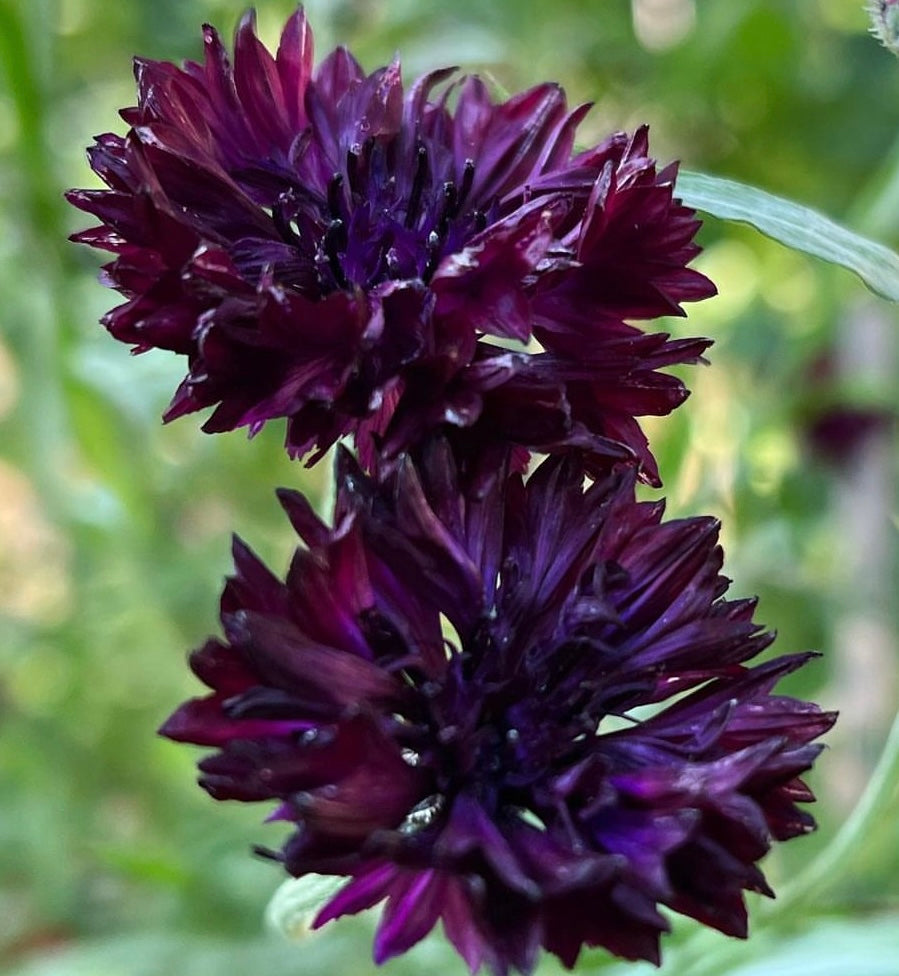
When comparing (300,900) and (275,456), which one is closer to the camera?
(300,900)

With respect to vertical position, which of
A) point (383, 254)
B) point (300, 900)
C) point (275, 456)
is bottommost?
point (300, 900)

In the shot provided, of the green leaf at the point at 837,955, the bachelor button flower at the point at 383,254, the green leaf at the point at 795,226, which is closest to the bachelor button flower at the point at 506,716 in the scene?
the bachelor button flower at the point at 383,254

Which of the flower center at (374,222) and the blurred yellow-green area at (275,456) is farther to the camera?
the blurred yellow-green area at (275,456)

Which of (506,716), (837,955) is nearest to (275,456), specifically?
(837,955)

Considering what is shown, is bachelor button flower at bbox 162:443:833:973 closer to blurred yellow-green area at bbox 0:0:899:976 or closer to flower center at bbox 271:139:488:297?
flower center at bbox 271:139:488:297

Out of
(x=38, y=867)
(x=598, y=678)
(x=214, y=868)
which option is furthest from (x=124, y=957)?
(x=598, y=678)

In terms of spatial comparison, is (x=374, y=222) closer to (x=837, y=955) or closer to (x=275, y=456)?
(x=837, y=955)

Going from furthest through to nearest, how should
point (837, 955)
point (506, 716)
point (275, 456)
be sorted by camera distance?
point (275, 456)
point (837, 955)
point (506, 716)

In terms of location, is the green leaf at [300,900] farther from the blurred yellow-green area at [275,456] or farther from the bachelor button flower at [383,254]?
the blurred yellow-green area at [275,456]
